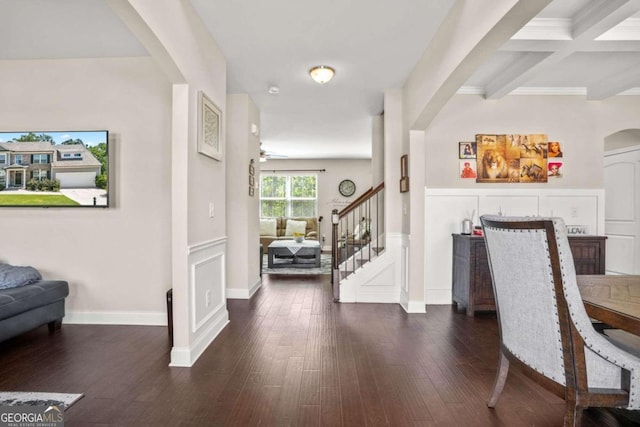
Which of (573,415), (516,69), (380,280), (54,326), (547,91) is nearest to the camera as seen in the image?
(573,415)

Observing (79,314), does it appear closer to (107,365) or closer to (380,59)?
(107,365)

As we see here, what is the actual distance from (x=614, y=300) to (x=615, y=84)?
3.33 meters

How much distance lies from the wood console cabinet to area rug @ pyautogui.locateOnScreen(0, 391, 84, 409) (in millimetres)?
3419

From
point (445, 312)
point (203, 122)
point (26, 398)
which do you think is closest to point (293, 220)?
point (445, 312)

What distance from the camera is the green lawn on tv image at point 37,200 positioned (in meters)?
3.21

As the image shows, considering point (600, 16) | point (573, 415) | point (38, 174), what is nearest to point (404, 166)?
point (600, 16)

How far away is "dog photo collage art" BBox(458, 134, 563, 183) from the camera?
404cm

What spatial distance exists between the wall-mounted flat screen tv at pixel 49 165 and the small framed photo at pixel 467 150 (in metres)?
3.76

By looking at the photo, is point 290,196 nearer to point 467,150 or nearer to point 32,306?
point 467,150

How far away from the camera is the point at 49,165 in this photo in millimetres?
3199

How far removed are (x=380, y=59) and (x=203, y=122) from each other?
183cm

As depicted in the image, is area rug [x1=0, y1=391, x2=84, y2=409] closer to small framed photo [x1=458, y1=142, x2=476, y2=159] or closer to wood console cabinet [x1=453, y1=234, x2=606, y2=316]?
wood console cabinet [x1=453, y1=234, x2=606, y2=316]

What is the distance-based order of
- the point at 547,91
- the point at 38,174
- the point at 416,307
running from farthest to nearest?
the point at 547,91 → the point at 416,307 → the point at 38,174

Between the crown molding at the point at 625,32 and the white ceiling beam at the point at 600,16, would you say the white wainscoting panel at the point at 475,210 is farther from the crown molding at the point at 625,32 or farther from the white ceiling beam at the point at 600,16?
the white ceiling beam at the point at 600,16
